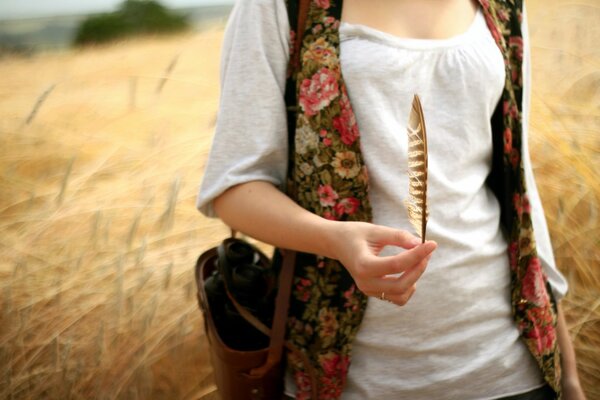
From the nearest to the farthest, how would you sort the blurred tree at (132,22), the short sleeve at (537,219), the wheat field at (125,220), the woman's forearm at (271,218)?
the woman's forearm at (271,218) → the short sleeve at (537,219) → the wheat field at (125,220) → the blurred tree at (132,22)

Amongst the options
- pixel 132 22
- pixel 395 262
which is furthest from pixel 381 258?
pixel 132 22

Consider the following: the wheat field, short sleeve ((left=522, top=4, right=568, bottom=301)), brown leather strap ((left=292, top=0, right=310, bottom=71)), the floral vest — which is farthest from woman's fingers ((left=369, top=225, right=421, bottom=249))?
the wheat field

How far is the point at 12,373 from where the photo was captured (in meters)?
1.92

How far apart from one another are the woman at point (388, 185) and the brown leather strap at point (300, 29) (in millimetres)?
11

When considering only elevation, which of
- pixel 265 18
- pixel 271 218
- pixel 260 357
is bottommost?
pixel 260 357

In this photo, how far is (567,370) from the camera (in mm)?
1329

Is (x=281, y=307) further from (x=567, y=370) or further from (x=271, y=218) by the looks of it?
(x=567, y=370)

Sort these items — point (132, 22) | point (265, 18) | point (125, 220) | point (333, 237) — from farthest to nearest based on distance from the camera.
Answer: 1. point (132, 22)
2. point (125, 220)
3. point (265, 18)
4. point (333, 237)

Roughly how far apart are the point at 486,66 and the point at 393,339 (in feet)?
1.53

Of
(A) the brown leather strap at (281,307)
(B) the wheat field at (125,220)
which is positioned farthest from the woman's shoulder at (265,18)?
(B) the wheat field at (125,220)

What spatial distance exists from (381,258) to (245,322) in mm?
404

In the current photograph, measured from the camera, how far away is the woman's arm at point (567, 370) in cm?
132

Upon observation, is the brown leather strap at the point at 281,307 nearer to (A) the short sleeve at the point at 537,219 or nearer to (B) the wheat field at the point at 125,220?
(A) the short sleeve at the point at 537,219

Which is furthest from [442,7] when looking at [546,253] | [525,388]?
[525,388]
